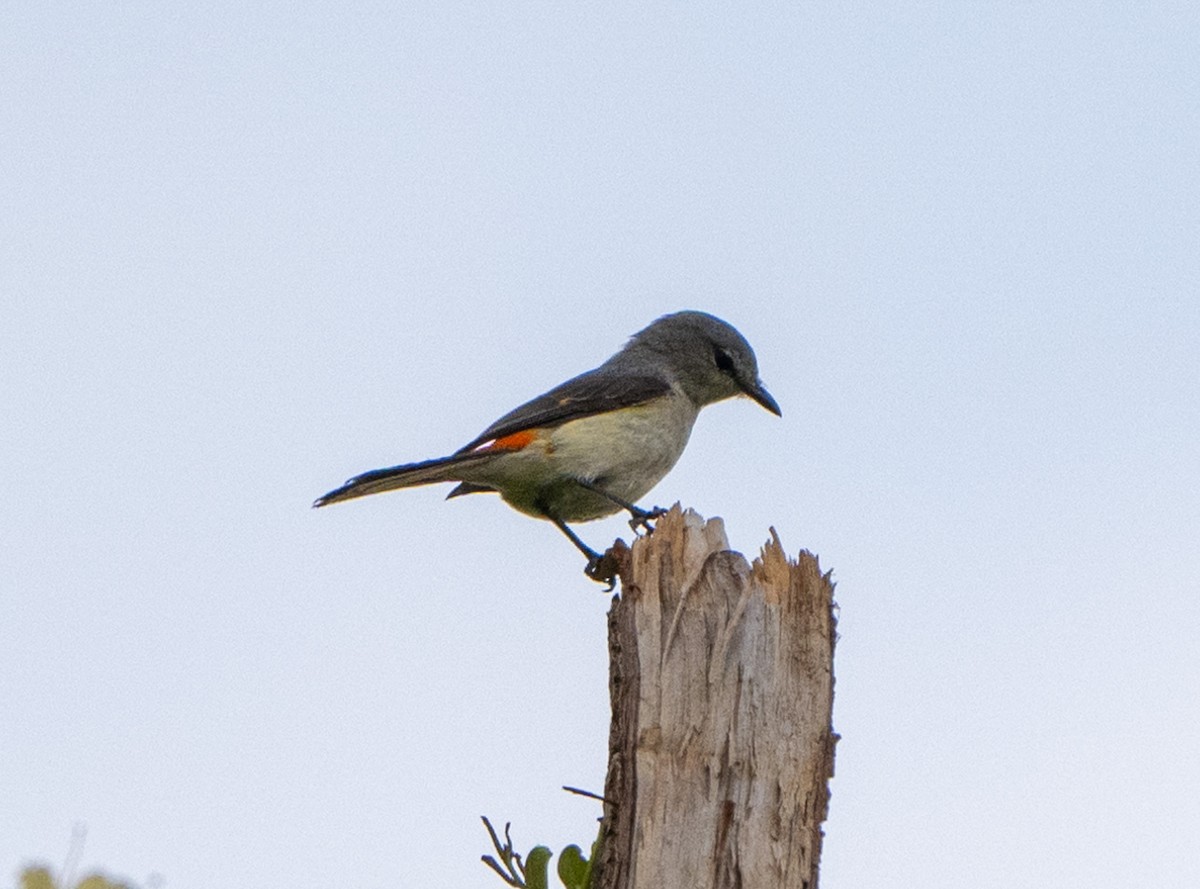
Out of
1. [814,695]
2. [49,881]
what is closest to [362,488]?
[814,695]

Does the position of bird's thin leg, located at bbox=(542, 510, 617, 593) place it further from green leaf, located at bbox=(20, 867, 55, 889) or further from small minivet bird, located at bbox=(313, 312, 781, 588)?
green leaf, located at bbox=(20, 867, 55, 889)

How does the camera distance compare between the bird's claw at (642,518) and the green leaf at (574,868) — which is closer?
the green leaf at (574,868)

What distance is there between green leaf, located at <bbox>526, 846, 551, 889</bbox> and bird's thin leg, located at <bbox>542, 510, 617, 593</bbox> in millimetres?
1640

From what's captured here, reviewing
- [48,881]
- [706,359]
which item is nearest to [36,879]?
[48,881]

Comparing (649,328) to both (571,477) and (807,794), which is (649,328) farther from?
(807,794)

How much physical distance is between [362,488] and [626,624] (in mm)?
2850

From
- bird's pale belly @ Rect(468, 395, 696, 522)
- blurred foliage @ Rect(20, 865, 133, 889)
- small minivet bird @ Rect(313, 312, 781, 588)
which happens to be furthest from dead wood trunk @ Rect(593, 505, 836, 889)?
bird's pale belly @ Rect(468, 395, 696, 522)

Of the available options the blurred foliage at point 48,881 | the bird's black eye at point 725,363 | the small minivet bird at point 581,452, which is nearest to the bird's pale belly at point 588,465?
the small minivet bird at point 581,452

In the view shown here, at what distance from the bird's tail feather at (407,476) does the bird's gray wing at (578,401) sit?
131mm

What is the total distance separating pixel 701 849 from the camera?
4145 millimetres

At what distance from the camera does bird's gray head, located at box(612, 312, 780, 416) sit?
30.6ft

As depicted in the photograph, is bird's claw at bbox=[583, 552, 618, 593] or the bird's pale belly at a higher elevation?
the bird's pale belly

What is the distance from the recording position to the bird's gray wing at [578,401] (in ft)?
26.1

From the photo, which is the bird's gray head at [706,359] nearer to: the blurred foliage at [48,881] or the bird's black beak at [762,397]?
the bird's black beak at [762,397]
